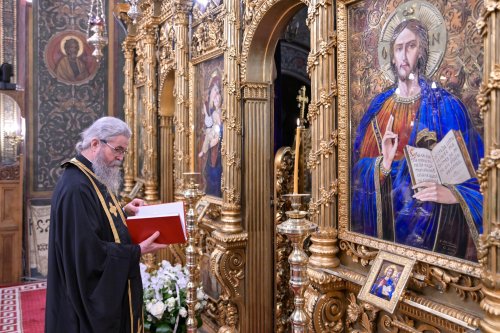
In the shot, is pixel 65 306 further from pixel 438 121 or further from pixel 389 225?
→ pixel 438 121

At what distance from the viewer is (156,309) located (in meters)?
→ 3.21

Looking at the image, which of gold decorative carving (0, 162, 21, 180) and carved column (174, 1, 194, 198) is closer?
carved column (174, 1, 194, 198)

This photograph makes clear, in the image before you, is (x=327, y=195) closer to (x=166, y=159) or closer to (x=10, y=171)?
(x=166, y=159)

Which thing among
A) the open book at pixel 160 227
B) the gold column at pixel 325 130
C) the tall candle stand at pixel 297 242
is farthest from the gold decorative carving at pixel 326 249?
the tall candle stand at pixel 297 242

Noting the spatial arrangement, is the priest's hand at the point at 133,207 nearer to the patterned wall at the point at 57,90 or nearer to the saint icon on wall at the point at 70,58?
the patterned wall at the point at 57,90

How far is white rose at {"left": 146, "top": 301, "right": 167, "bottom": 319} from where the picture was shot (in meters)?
3.20

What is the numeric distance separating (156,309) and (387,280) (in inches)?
68.2

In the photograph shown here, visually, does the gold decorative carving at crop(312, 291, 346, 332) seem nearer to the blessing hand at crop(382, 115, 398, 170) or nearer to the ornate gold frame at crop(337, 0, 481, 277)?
the ornate gold frame at crop(337, 0, 481, 277)

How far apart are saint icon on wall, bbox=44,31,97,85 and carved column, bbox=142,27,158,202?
2058 mm

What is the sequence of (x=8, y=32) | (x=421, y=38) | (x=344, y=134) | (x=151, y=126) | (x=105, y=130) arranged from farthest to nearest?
1. (x=8, y=32)
2. (x=151, y=126)
3. (x=344, y=134)
4. (x=105, y=130)
5. (x=421, y=38)

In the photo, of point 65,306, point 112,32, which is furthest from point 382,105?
point 112,32

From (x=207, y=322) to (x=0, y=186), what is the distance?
419 centimetres

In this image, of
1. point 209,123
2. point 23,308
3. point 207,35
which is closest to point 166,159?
point 209,123

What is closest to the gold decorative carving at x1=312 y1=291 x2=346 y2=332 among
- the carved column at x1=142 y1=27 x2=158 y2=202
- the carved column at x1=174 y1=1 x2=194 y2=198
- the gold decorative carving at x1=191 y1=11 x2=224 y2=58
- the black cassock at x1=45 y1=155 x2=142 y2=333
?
the black cassock at x1=45 y1=155 x2=142 y2=333
